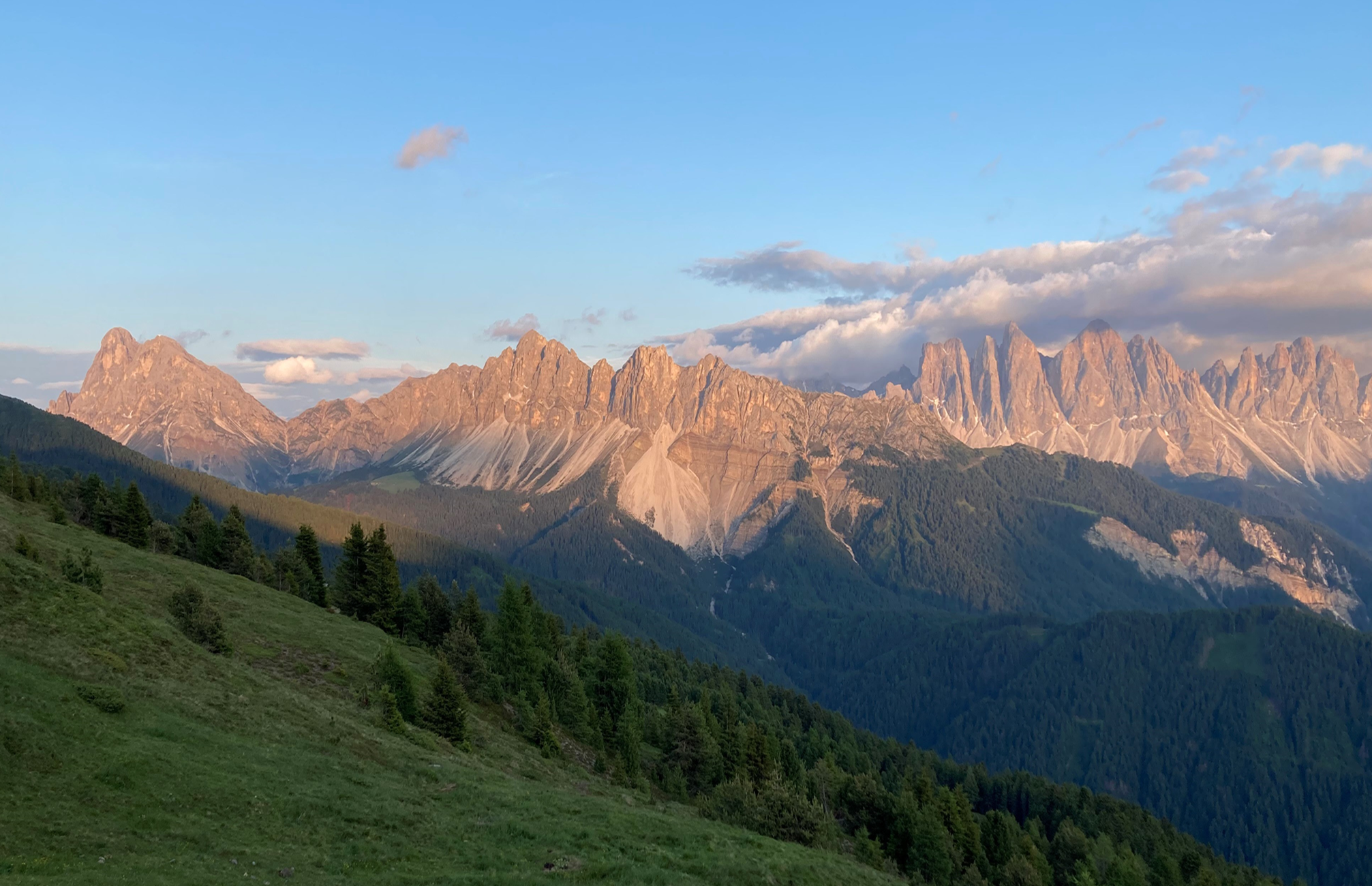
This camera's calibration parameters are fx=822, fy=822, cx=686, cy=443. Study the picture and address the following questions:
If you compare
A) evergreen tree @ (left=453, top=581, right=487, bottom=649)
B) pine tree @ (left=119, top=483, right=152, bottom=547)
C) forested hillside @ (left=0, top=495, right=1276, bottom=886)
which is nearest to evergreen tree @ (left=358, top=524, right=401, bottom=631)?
forested hillside @ (left=0, top=495, right=1276, bottom=886)

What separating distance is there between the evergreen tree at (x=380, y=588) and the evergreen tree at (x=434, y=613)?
3857 millimetres

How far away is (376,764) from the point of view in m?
46.7

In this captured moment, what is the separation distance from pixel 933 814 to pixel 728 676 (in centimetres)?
8831

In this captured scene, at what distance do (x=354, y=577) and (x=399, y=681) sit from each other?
3472cm

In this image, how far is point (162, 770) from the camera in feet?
117

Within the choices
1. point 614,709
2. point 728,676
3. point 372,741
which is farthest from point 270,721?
point 728,676

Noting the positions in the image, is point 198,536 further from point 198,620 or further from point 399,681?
point 399,681

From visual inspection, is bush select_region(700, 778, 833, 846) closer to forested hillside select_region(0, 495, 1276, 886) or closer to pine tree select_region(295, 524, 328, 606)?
forested hillside select_region(0, 495, 1276, 886)

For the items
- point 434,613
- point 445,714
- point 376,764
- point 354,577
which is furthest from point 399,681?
point 434,613

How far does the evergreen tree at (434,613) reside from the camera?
314ft

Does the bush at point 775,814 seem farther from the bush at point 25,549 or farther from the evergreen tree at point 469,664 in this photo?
the bush at point 25,549

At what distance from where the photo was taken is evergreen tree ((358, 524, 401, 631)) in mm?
93188

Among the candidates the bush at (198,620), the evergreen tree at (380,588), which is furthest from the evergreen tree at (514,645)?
the bush at (198,620)

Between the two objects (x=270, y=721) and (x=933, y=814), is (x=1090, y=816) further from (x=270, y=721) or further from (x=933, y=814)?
(x=270, y=721)
